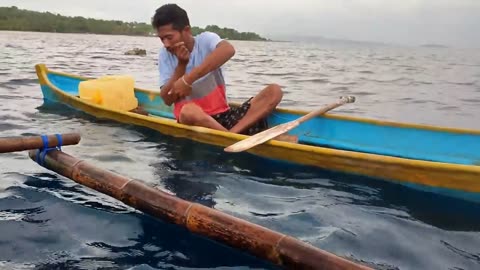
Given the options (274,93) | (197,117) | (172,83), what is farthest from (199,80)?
(274,93)

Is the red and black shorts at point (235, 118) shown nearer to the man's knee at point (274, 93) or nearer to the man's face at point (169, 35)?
the man's knee at point (274, 93)

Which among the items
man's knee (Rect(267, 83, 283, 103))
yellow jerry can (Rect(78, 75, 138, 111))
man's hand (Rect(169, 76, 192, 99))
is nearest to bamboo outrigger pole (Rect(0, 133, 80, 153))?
man's hand (Rect(169, 76, 192, 99))

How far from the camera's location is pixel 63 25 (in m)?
80.7

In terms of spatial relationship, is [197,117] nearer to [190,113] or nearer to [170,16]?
[190,113]

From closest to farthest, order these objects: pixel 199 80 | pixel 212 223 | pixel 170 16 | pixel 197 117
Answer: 1. pixel 212 223
2. pixel 170 16
3. pixel 197 117
4. pixel 199 80

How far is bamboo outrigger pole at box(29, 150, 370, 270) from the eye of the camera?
2352 mm

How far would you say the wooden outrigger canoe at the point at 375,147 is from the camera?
13.0 ft

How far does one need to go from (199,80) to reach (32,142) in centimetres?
218

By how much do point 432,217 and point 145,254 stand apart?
7.14 ft

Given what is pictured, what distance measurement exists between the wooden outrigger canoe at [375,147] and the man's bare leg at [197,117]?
0.37 feet

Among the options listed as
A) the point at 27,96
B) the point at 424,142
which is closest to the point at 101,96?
the point at 27,96

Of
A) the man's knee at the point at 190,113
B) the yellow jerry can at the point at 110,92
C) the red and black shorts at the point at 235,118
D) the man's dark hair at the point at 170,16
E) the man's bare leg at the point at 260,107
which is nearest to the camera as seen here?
the man's dark hair at the point at 170,16

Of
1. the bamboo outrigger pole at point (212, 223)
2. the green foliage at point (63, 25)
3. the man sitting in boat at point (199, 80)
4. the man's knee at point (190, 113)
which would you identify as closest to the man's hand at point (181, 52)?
the man sitting in boat at point (199, 80)

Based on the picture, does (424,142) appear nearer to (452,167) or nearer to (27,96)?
(452,167)
